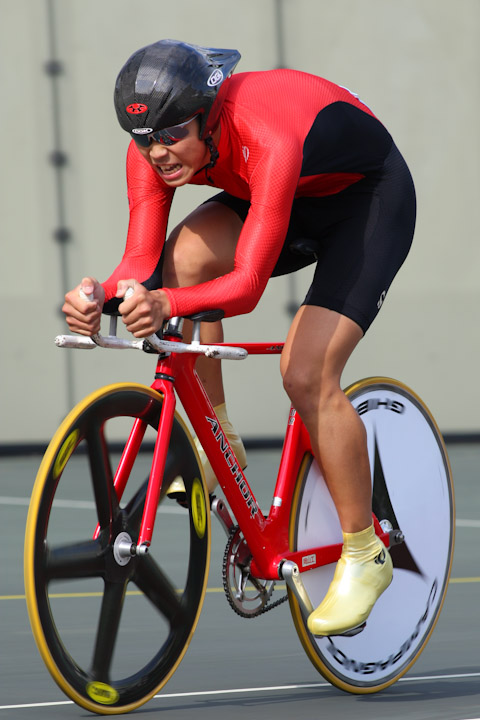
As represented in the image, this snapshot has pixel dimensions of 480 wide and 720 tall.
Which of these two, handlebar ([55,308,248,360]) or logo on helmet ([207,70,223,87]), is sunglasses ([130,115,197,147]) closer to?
logo on helmet ([207,70,223,87])

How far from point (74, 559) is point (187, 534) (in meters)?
0.51

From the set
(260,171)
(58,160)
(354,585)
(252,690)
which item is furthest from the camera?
(58,160)

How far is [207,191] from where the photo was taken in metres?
12.7

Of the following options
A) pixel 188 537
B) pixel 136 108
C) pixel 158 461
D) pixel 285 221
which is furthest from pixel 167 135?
pixel 188 537

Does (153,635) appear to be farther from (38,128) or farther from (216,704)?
(38,128)

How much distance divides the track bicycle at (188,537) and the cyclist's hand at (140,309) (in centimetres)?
5

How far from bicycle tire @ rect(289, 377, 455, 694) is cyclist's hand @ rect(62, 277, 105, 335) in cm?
99

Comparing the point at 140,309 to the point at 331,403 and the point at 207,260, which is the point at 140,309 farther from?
the point at 331,403

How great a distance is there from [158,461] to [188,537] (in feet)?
1.14

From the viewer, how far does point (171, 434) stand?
3.93m

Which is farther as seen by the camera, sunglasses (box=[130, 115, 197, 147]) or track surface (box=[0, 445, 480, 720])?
track surface (box=[0, 445, 480, 720])

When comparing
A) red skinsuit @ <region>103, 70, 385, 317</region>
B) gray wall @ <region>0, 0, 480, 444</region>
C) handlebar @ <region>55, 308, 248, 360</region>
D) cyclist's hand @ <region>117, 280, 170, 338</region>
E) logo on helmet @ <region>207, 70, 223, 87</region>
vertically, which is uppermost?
logo on helmet @ <region>207, 70, 223, 87</region>

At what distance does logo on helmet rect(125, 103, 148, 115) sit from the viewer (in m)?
3.78

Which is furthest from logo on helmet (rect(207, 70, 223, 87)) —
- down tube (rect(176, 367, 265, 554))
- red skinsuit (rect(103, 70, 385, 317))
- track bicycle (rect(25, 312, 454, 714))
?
down tube (rect(176, 367, 265, 554))
